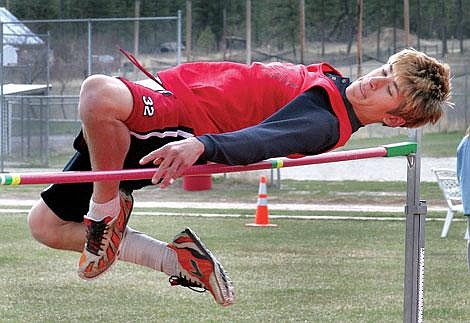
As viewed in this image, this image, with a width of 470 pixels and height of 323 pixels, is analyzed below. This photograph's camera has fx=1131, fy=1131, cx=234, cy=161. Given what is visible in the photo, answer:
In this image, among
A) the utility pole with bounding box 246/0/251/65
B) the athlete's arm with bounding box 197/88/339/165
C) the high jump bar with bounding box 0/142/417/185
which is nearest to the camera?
the high jump bar with bounding box 0/142/417/185

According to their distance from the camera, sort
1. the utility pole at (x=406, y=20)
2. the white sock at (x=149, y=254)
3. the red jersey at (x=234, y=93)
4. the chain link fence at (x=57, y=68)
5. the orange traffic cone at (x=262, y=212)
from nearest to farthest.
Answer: the red jersey at (x=234, y=93), the white sock at (x=149, y=254), the orange traffic cone at (x=262, y=212), the chain link fence at (x=57, y=68), the utility pole at (x=406, y=20)

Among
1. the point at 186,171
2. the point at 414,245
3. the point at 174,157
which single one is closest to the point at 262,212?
the point at 414,245

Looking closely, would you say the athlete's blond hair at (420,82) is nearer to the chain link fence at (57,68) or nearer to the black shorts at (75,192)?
the black shorts at (75,192)

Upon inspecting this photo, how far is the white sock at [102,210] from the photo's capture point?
455cm

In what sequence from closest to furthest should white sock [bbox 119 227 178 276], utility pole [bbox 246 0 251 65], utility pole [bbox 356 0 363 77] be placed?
white sock [bbox 119 227 178 276]
utility pole [bbox 246 0 251 65]
utility pole [bbox 356 0 363 77]

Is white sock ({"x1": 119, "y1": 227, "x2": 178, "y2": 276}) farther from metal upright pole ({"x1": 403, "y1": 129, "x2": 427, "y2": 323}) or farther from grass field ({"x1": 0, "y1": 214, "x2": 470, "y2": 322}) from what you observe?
grass field ({"x1": 0, "y1": 214, "x2": 470, "y2": 322})

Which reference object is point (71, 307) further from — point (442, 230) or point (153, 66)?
point (153, 66)

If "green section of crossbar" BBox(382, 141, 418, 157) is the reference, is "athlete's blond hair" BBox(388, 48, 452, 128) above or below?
above

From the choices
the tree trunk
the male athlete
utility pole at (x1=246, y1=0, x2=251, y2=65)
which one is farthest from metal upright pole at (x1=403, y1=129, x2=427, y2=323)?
the tree trunk

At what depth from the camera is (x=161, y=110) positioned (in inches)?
170

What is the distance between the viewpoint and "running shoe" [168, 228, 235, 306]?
15.8ft

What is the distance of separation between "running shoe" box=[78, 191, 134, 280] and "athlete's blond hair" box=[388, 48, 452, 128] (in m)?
1.20

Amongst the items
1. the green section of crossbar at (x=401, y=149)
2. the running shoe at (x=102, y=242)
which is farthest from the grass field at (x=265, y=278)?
the running shoe at (x=102, y=242)

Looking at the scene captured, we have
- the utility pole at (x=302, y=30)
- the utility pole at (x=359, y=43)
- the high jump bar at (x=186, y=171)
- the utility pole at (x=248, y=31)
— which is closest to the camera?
the high jump bar at (x=186, y=171)
